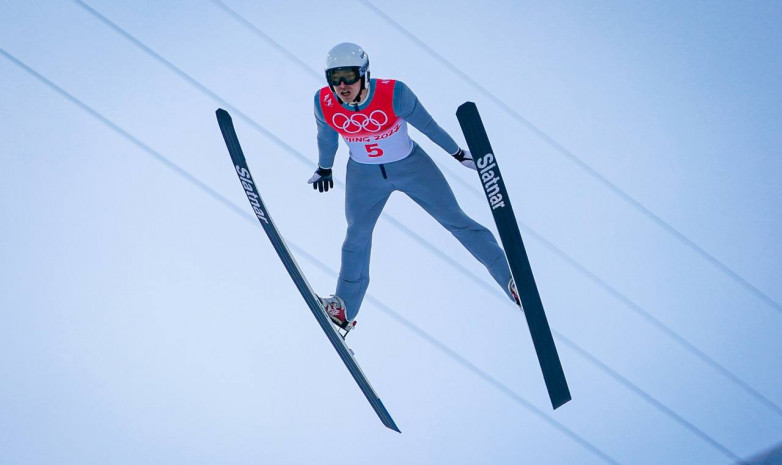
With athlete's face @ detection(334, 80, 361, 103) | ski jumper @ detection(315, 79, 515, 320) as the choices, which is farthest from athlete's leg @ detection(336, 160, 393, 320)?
athlete's face @ detection(334, 80, 361, 103)

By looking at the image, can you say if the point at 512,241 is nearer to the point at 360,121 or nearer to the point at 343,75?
the point at 360,121

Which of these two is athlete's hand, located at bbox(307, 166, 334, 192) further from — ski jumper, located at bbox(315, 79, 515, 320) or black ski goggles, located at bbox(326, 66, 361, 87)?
black ski goggles, located at bbox(326, 66, 361, 87)

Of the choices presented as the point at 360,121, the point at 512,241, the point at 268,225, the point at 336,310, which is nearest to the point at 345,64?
the point at 360,121

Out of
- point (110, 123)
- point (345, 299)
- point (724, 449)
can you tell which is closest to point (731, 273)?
point (724, 449)

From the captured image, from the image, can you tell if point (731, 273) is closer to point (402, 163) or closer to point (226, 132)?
point (402, 163)

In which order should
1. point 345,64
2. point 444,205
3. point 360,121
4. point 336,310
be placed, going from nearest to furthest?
point 345,64, point 360,121, point 444,205, point 336,310

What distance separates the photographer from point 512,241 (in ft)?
9.80

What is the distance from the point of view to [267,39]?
528 cm

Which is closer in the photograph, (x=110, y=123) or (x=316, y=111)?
(x=316, y=111)

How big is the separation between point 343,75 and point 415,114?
17.1 inches

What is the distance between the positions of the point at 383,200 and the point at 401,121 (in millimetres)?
460

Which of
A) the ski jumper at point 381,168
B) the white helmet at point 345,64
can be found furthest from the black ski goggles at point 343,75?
the ski jumper at point 381,168

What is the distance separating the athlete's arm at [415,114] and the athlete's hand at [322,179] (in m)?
0.58

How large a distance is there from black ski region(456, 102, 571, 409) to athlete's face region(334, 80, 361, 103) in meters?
0.52
